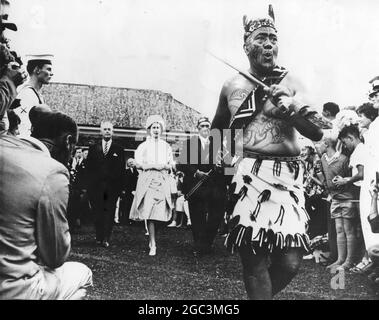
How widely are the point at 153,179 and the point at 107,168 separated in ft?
1.24

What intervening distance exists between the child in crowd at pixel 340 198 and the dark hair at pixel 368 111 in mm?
335

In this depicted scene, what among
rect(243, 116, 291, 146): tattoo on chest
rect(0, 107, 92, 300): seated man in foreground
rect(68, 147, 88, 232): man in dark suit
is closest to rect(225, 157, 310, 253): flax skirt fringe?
rect(243, 116, 291, 146): tattoo on chest

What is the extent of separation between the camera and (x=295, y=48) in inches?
168

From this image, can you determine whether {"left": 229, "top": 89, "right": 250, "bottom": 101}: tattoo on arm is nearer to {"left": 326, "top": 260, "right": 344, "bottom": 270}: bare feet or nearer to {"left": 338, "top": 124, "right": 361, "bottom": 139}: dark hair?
{"left": 338, "top": 124, "right": 361, "bottom": 139}: dark hair

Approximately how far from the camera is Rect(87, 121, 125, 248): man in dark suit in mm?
4078

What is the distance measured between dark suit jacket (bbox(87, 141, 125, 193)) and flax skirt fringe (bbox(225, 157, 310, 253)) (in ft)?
3.05

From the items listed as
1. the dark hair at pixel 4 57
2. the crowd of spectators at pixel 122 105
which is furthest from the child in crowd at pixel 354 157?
the dark hair at pixel 4 57

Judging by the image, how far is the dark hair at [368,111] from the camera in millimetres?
4461

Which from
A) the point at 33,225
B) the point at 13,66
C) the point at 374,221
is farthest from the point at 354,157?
the point at 13,66

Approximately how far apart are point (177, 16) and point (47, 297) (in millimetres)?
2407

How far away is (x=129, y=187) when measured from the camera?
416 centimetres

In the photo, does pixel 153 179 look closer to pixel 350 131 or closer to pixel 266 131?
pixel 266 131

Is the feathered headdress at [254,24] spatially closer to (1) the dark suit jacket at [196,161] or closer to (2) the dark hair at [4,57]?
(1) the dark suit jacket at [196,161]
